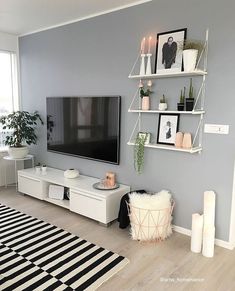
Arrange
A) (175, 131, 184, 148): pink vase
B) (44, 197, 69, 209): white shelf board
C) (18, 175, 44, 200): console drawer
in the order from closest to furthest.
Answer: (175, 131, 184, 148): pink vase
(44, 197, 69, 209): white shelf board
(18, 175, 44, 200): console drawer

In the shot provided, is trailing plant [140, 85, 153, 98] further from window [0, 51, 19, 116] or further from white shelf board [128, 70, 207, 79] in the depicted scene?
window [0, 51, 19, 116]

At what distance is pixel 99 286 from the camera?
202 cm

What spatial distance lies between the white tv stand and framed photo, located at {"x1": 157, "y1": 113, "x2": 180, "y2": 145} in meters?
0.76

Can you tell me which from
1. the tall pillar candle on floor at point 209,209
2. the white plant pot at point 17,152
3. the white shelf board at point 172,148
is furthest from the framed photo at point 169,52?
the white plant pot at point 17,152

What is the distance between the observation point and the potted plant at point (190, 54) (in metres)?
2.44

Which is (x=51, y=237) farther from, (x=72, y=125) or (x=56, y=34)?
(x=56, y=34)

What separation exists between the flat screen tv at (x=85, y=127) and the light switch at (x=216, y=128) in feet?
3.42

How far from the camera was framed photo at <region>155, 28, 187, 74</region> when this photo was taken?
2646mm

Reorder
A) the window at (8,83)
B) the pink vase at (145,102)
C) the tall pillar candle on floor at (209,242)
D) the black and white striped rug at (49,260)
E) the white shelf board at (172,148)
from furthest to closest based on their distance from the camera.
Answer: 1. the window at (8,83)
2. the pink vase at (145,102)
3. the white shelf board at (172,148)
4. the tall pillar candle on floor at (209,242)
5. the black and white striped rug at (49,260)

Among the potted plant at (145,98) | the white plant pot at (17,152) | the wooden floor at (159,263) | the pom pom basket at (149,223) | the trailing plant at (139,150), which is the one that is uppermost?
the potted plant at (145,98)

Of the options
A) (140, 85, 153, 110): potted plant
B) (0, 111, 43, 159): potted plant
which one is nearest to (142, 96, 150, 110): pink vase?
(140, 85, 153, 110): potted plant

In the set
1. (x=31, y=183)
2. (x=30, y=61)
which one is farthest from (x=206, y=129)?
(x=30, y=61)

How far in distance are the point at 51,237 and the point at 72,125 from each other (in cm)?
151

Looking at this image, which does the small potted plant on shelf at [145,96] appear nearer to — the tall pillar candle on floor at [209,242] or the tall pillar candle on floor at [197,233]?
the tall pillar candle on floor at [197,233]
